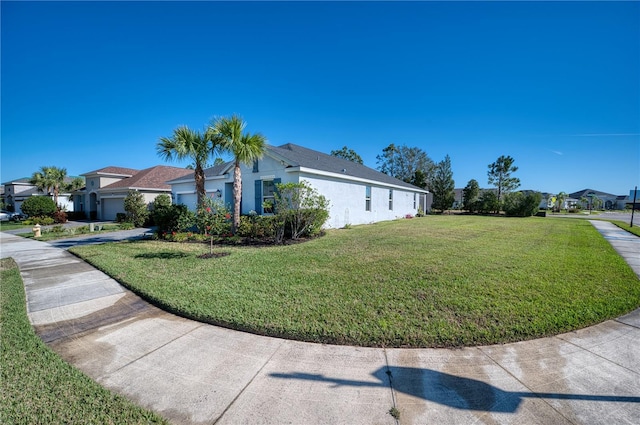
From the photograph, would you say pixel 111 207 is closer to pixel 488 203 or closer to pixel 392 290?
pixel 392 290

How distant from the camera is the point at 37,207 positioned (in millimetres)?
21297

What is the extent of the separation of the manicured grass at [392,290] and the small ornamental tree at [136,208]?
491 inches

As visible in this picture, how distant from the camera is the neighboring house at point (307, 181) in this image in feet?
42.5

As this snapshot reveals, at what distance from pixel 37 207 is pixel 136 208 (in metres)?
9.50

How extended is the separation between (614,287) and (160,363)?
8024 millimetres

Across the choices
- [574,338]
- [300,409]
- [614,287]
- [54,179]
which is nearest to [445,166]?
[614,287]

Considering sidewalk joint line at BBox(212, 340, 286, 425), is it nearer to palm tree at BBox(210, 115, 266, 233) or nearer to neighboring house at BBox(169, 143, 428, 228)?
palm tree at BBox(210, 115, 266, 233)

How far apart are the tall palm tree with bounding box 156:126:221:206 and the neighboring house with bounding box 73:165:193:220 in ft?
43.6

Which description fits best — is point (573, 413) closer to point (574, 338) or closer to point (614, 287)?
point (574, 338)

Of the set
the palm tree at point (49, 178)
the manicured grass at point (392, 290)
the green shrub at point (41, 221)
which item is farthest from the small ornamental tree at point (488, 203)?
the palm tree at point (49, 178)

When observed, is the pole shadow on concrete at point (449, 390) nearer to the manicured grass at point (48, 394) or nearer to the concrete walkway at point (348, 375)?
the concrete walkway at point (348, 375)

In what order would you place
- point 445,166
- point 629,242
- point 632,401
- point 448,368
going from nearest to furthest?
point 632,401 < point 448,368 < point 629,242 < point 445,166

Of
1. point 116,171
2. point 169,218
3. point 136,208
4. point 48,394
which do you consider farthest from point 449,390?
point 116,171

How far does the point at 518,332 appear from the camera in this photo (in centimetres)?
346
